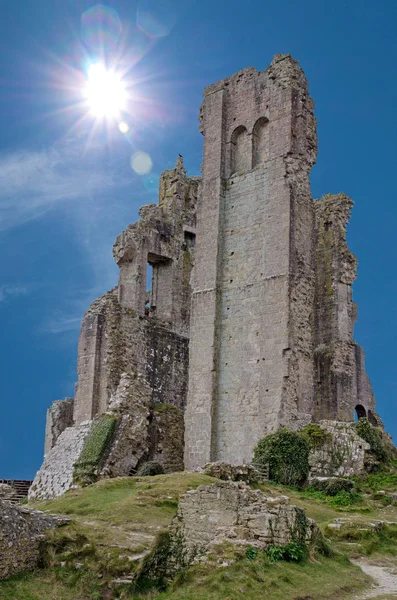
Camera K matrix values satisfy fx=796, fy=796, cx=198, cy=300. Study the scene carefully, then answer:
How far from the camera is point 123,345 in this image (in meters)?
30.8

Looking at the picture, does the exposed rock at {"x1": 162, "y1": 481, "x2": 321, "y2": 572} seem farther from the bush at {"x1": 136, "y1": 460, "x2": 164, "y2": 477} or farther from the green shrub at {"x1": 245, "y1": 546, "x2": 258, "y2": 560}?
the bush at {"x1": 136, "y1": 460, "x2": 164, "y2": 477}

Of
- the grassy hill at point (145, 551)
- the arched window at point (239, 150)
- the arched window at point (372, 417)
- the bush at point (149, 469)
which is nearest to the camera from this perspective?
the grassy hill at point (145, 551)

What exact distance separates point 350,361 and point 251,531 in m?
18.1

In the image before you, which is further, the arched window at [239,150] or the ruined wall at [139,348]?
the arched window at [239,150]

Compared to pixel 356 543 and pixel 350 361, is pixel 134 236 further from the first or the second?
pixel 356 543

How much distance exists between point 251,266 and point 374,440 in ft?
23.9

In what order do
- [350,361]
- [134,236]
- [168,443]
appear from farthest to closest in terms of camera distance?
1. [134,236]
2. [350,361]
3. [168,443]

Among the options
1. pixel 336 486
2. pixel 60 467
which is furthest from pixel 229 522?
pixel 60 467

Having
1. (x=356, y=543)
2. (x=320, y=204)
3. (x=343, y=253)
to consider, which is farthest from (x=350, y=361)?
(x=356, y=543)

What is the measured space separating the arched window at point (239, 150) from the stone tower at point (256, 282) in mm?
47

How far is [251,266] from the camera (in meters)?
27.1

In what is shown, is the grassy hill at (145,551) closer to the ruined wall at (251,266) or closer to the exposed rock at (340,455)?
the exposed rock at (340,455)

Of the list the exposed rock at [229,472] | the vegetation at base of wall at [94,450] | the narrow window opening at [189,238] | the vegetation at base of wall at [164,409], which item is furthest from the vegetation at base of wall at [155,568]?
the narrow window opening at [189,238]

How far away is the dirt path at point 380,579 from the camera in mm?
12114
